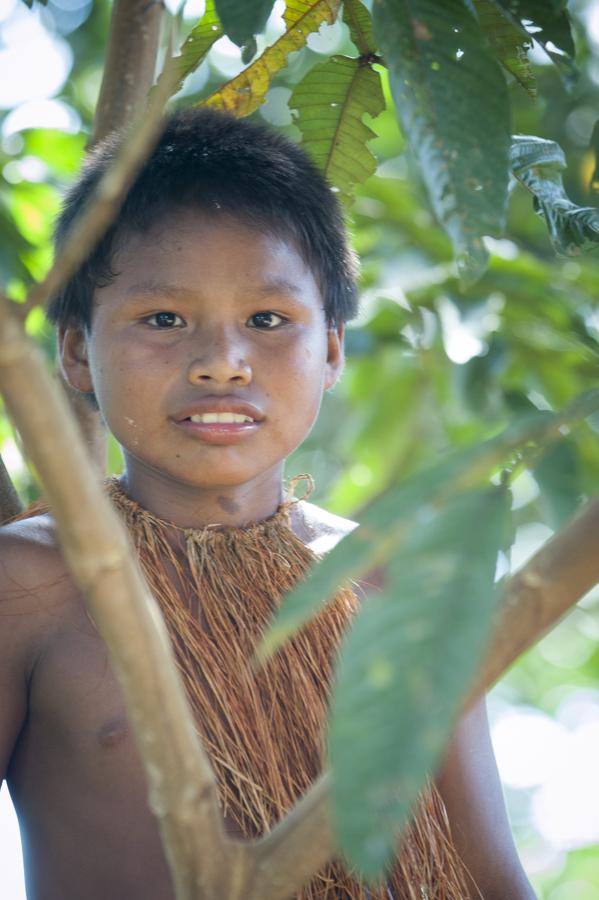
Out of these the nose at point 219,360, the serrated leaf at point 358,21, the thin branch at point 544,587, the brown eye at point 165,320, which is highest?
the serrated leaf at point 358,21

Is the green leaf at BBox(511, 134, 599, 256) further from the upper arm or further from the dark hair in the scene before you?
the upper arm

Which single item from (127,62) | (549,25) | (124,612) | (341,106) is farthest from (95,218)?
(127,62)

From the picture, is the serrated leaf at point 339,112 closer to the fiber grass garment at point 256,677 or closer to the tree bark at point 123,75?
the tree bark at point 123,75

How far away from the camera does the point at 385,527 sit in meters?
0.56

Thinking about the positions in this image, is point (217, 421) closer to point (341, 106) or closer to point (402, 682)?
point (341, 106)

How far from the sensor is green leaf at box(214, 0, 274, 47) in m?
0.89

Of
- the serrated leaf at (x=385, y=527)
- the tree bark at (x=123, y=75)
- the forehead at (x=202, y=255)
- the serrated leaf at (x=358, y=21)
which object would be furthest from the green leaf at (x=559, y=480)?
the serrated leaf at (x=385, y=527)

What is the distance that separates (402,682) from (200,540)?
899mm

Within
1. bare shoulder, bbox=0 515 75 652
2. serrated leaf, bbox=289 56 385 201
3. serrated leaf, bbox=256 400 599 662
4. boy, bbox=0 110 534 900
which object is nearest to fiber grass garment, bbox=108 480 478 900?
boy, bbox=0 110 534 900

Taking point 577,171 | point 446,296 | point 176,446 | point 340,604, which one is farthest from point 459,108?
point 577,171

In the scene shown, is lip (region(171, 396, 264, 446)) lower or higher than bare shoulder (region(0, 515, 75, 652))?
higher

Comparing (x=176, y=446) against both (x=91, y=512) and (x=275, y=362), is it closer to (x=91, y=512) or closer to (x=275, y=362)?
(x=275, y=362)

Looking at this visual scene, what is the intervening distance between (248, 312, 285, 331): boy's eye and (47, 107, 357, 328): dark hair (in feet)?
0.35

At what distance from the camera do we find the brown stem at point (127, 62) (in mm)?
1492
